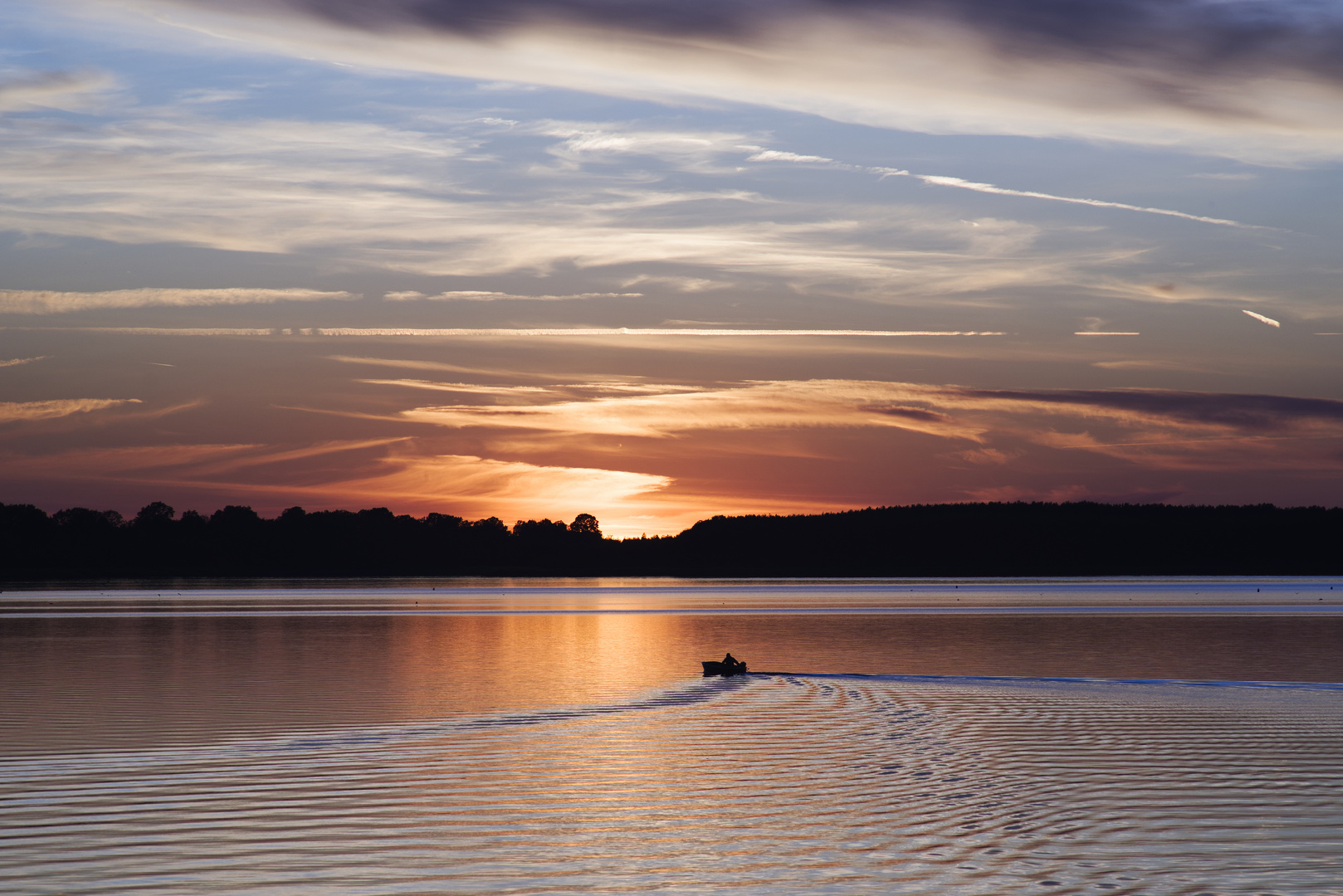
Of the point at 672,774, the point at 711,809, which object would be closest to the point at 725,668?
the point at 672,774

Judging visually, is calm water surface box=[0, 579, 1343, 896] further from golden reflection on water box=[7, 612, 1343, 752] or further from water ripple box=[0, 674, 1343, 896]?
golden reflection on water box=[7, 612, 1343, 752]

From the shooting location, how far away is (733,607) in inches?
3644

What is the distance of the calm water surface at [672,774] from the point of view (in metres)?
11.7

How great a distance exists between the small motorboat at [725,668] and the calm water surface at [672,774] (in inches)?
30.8

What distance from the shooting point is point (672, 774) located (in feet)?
56.9

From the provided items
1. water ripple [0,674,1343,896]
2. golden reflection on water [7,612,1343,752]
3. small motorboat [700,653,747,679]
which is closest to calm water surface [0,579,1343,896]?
water ripple [0,674,1343,896]

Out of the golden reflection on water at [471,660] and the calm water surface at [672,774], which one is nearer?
the calm water surface at [672,774]

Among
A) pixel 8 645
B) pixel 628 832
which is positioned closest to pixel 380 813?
pixel 628 832

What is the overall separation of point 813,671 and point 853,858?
914 inches

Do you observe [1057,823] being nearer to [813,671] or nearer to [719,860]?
[719,860]

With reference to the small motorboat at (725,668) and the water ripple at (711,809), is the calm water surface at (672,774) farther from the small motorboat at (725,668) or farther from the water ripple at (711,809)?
the small motorboat at (725,668)

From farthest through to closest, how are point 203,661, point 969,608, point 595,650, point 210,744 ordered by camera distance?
point 969,608, point 595,650, point 203,661, point 210,744

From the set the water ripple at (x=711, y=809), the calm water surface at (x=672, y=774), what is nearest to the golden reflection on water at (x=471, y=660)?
the calm water surface at (x=672, y=774)

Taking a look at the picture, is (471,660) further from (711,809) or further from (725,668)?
(711,809)
